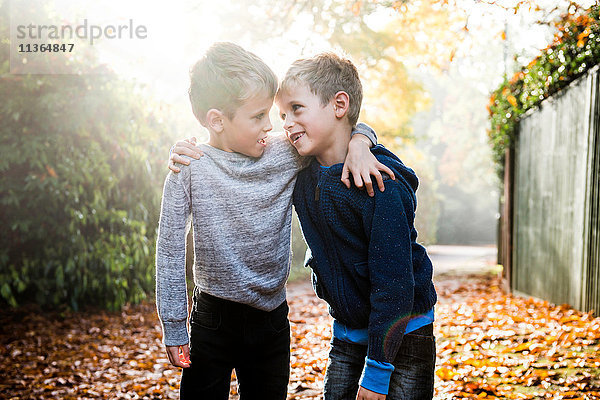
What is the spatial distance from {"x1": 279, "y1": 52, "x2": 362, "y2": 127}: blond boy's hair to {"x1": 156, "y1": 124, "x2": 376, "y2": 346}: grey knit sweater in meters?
0.18

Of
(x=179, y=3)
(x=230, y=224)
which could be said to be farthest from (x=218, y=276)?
(x=179, y=3)

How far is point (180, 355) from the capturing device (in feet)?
7.00

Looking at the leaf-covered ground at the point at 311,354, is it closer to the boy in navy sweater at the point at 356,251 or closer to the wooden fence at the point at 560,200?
the wooden fence at the point at 560,200

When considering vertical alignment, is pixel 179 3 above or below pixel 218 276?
above

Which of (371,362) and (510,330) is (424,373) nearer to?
(371,362)

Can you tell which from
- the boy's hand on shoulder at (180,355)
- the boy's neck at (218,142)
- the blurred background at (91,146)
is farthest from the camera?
the blurred background at (91,146)

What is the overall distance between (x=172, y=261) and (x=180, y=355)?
349 mm

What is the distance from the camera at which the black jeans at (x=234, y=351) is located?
2.21 metres

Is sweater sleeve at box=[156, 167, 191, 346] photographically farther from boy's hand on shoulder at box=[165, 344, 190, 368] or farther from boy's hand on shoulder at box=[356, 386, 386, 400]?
boy's hand on shoulder at box=[356, 386, 386, 400]

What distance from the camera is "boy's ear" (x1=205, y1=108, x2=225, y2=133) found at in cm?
222

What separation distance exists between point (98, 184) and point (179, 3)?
3.69 metres

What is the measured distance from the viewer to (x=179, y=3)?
905cm

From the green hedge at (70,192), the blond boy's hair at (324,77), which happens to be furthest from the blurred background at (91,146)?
the blond boy's hair at (324,77)

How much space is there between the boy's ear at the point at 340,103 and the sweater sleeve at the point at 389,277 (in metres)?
0.41
